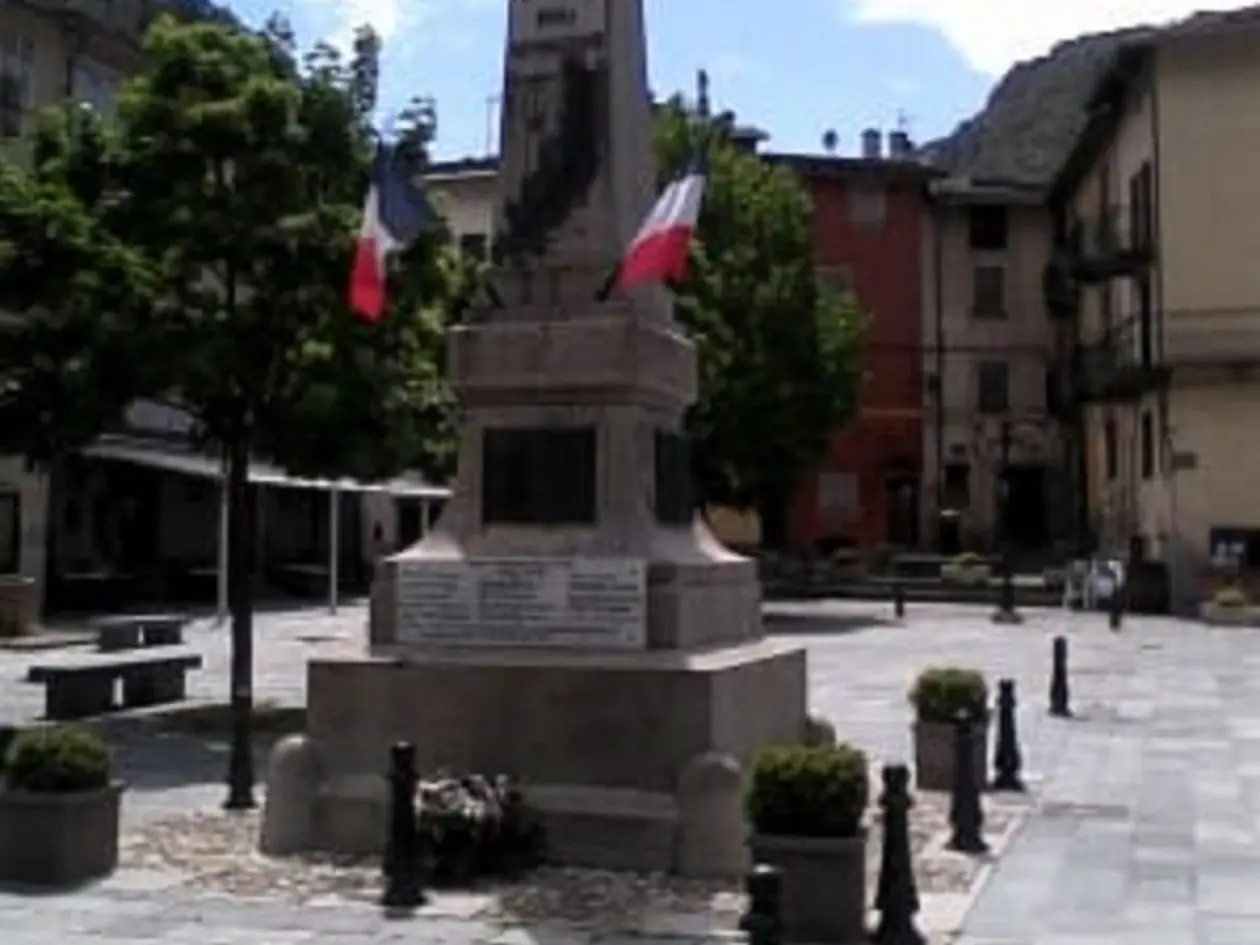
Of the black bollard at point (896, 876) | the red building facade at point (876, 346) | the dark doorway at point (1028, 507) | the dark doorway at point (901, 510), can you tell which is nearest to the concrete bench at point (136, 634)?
the black bollard at point (896, 876)

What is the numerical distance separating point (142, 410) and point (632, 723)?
30.3m

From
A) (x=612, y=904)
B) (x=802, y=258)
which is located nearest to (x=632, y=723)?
(x=612, y=904)

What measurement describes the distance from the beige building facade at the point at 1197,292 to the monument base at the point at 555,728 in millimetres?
31272

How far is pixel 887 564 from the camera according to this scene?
51.8 meters

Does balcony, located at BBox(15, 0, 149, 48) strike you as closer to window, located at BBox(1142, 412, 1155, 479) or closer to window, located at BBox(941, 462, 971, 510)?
window, located at BBox(1142, 412, 1155, 479)

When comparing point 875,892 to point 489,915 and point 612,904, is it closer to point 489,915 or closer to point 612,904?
point 612,904

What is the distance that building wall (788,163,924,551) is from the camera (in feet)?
184

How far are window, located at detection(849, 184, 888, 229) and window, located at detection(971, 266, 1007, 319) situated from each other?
154 inches

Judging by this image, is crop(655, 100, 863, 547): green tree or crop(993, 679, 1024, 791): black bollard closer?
crop(993, 679, 1024, 791): black bollard

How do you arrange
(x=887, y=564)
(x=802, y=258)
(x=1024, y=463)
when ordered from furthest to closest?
(x=1024, y=463) < (x=887, y=564) < (x=802, y=258)

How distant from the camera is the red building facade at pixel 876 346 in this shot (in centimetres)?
5600

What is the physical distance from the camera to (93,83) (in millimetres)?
37188

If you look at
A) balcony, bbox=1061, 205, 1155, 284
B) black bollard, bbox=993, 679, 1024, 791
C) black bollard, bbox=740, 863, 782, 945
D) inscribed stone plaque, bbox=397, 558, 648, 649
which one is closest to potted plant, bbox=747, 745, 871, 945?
inscribed stone plaque, bbox=397, 558, 648, 649

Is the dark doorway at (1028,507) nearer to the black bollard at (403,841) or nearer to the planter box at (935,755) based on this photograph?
the planter box at (935,755)
